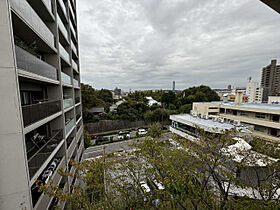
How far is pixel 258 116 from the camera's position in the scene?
16906 millimetres

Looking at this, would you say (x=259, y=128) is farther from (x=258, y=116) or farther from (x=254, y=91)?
(x=254, y=91)

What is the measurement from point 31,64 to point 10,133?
2639mm

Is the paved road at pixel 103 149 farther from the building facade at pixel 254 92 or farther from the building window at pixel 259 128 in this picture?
the building facade at pixel 254 92

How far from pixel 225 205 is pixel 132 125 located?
85.1ft

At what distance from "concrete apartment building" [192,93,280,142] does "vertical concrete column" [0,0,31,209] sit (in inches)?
734

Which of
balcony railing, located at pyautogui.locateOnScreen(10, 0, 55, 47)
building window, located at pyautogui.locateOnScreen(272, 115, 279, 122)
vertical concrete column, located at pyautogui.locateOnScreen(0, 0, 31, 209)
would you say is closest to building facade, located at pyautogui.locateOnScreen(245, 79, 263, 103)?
building window, located at pyautogui.locateOnScreen(272, 115, 279, 122)

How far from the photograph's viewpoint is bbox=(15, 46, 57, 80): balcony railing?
3969 millimetres

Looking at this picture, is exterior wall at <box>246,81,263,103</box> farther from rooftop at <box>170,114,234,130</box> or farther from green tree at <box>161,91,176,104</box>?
rooftop at <box>170,114,234,130</box>

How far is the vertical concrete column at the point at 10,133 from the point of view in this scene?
3.46 metres

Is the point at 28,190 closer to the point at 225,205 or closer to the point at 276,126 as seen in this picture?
the point at 225,205

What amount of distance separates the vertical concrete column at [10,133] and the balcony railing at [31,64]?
0.43 meters

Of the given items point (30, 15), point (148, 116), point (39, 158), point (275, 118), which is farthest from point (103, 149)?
point (275, 118)

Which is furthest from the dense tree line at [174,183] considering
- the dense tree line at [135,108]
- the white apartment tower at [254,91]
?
the white apartment tower at [254,91]

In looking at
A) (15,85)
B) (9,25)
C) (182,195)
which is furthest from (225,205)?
(9,25)
